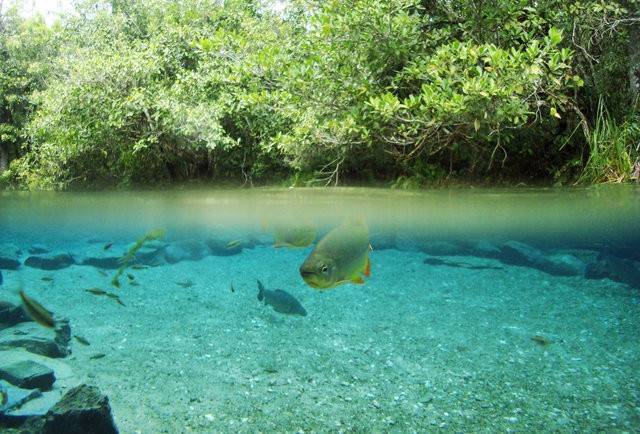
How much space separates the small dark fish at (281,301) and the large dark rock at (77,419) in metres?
0.67

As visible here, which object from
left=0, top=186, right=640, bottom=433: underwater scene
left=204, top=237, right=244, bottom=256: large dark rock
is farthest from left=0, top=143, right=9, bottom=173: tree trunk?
left=204, top=237, right=244, bottom=256: large dark rock

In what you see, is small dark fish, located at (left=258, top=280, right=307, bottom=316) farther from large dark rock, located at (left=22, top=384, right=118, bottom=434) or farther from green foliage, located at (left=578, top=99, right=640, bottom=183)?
green foliage, located at (left=578, top=99, right=640, bottom=183)

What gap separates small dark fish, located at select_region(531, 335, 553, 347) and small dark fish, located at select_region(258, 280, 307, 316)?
74cm

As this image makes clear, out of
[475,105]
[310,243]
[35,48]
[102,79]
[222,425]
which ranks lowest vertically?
[222,425]

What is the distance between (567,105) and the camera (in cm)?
653

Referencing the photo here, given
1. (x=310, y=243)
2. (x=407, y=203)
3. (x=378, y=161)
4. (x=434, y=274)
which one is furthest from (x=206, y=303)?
(x=378, y=161)

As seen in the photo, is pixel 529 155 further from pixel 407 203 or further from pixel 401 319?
pixel 401 319

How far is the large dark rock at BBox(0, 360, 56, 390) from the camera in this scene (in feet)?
4.46

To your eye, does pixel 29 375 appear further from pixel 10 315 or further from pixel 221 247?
pixel 221 247

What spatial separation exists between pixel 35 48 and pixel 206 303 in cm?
1596

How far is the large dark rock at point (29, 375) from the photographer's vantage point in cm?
136

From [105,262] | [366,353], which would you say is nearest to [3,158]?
[105,262]

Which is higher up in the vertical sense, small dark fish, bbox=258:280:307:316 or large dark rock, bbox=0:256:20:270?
small dark fish, bbox=258:280:307:316

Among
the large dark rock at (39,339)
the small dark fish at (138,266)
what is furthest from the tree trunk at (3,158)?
the large dark rock at (39,339)
